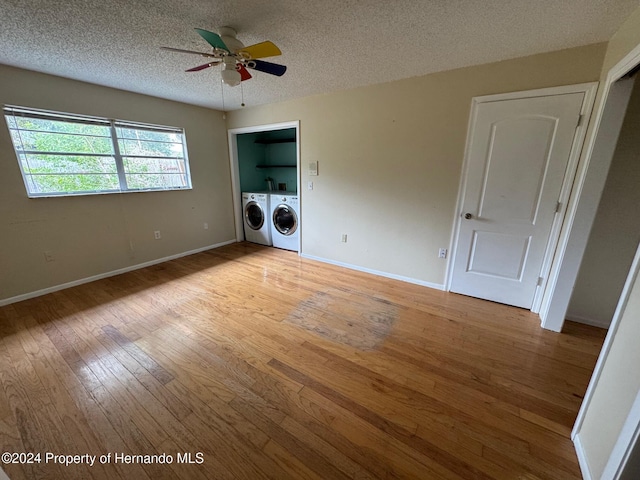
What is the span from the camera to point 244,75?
2018 millimetres

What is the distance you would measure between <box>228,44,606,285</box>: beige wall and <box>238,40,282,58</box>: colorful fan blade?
5.02 ft

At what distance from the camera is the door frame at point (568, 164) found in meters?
1.95

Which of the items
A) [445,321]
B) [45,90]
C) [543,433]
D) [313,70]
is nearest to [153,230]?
[45,90]

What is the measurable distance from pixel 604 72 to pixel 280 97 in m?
3.10

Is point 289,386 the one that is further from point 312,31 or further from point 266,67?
point 312,31

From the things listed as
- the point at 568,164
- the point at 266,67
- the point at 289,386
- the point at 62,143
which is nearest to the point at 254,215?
the point at 62,143

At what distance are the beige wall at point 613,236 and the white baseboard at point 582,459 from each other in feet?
5.07

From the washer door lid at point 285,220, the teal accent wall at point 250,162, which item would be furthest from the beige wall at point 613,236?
the teal accent wall at point 250,162

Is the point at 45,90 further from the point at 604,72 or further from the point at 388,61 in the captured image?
the point at 604,72

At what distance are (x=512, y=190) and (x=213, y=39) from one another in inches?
105

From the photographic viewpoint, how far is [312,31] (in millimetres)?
1742

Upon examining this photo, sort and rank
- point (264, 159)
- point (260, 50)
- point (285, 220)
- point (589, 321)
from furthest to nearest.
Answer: point (264, 159)
point (285, 220)
point (589, 321)
point (260, 50)

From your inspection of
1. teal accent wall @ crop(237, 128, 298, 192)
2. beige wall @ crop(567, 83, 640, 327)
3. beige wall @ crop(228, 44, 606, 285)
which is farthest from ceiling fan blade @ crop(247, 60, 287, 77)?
teal accent wall @ crop(237, 128, 298, 192)

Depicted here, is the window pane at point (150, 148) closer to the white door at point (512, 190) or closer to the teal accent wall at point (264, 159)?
the teal accent wall at point (264, 159)
